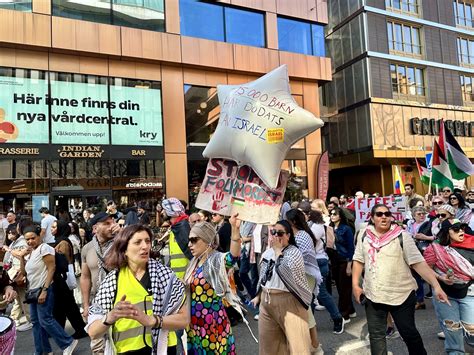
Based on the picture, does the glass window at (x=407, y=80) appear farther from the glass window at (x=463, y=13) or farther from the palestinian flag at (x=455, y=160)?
the palestinian flag at (x=455, y=160)

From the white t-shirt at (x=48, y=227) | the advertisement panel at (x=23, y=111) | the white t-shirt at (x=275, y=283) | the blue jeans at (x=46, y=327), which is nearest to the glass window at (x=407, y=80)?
the advertisement panel at (x=23, y=111)

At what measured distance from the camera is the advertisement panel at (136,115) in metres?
16.5

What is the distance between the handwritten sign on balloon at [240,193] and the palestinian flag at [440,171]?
7922 millimetres

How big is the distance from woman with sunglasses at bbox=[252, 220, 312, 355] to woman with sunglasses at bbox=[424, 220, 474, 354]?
63.3 inches

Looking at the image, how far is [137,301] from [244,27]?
60.4ft

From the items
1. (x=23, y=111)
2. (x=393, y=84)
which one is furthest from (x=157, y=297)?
(x=393, y=84)

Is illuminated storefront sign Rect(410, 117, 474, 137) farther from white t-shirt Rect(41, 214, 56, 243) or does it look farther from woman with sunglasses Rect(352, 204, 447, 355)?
woman with sunglasses Rect(352, 204, 447, 355)

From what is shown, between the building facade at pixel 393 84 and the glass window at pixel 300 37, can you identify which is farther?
the building facade at pixel 393 84

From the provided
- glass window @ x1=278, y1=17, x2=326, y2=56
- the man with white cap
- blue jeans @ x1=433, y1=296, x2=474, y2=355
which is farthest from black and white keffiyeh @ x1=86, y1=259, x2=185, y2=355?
glass window @ x1=278, y1=17, x2=326, y2=56

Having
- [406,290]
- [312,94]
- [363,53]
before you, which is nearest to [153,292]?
[406,290]

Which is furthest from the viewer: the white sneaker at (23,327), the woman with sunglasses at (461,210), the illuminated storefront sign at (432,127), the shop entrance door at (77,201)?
the illuminated storefront sign at (432,127)

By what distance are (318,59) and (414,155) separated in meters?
9.65

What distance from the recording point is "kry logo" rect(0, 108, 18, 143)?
47.3ft

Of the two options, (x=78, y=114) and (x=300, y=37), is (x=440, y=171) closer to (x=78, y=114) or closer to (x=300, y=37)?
(x=300, y=37)
